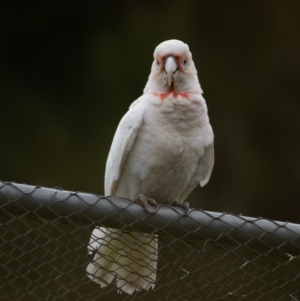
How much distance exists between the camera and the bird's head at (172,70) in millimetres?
2297

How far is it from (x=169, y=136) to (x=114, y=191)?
342 millimetres

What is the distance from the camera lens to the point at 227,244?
5.13 feet

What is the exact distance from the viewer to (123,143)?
2215 mm

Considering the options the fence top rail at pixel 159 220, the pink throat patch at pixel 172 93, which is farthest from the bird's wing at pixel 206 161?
the fence top rail at pixel 159 220

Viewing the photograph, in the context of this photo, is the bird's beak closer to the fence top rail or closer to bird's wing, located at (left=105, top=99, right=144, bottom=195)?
bird's wing, located at (left=105, top=99, right=144, bottom=195)

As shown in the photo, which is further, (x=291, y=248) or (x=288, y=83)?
(x=288, y=83)

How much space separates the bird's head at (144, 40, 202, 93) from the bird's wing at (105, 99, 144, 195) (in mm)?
135

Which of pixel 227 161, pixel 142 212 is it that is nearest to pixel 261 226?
pixel 142 212

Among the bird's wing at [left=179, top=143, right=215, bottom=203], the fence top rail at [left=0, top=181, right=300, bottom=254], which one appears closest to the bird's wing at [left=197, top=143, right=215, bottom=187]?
the bird's wing at [left=179, top=143, right=215, bottom=203]

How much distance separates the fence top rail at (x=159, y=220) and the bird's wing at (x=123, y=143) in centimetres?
64

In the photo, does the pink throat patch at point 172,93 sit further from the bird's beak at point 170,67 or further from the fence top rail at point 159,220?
the fence top rail at point 159,220

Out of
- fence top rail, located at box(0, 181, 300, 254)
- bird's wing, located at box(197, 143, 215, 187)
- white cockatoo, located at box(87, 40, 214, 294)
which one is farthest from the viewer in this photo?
bird's wing, located at box(197, 143, 215, 187)

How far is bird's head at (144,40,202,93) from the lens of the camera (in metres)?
2.30

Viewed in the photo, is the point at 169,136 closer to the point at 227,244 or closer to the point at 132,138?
the point at 132,138
